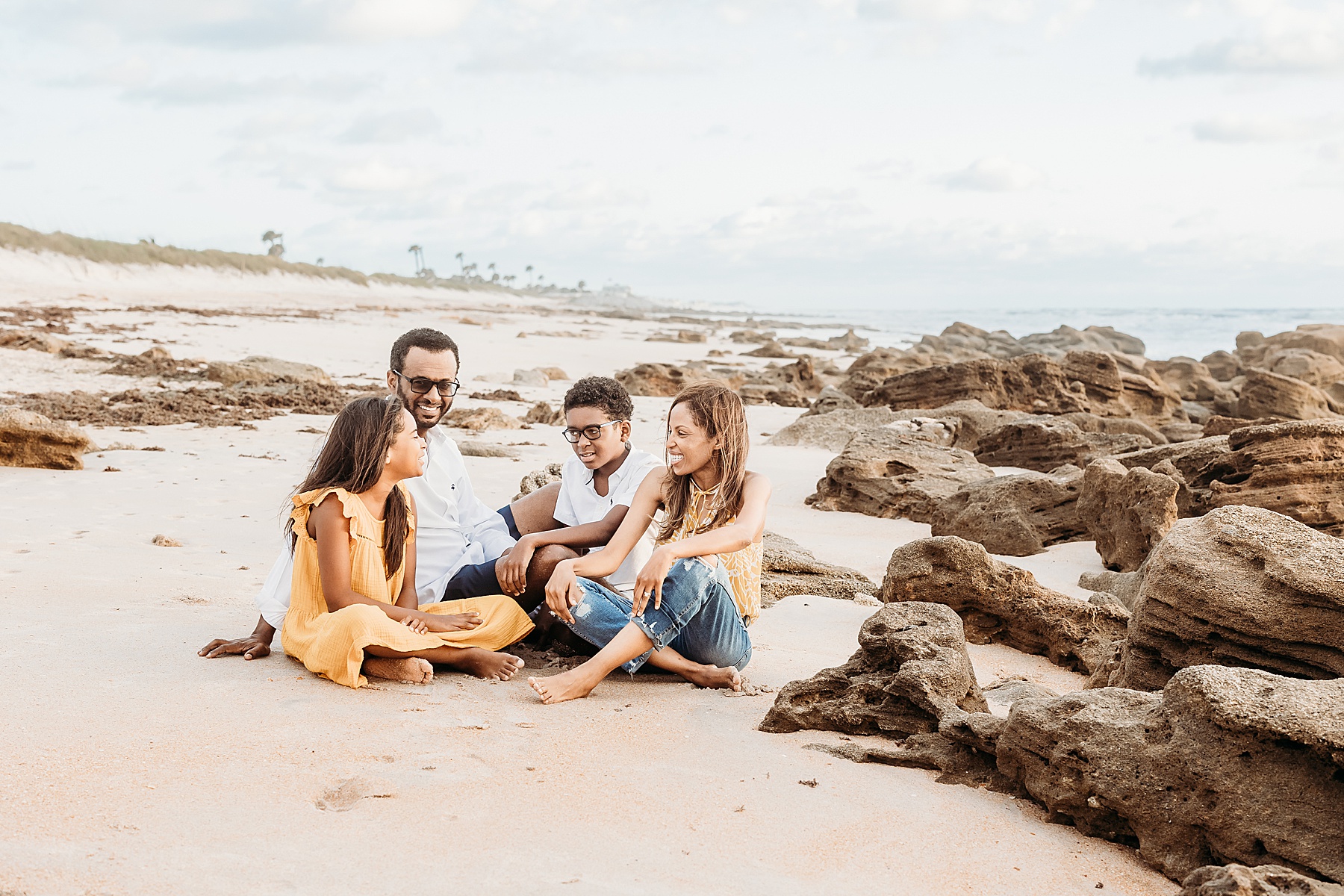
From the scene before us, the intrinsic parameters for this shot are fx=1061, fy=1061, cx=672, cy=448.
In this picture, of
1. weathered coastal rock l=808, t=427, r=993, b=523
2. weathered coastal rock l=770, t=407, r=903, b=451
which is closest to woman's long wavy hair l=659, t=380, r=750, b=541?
weathered coastal rock l=808, t=427, r=993, b=523

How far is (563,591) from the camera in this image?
3.95m

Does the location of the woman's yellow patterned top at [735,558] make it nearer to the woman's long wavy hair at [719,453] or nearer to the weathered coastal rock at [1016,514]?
the woman's long wavy hair at [719,453]

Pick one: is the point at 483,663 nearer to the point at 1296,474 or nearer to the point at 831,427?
the point at 1296,474

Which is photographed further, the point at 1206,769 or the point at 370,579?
the point at 370,579

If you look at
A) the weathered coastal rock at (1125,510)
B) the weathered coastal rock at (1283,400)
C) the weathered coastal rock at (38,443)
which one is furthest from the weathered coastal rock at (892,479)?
the weathered coastal rock at (1283,400)

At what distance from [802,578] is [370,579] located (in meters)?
2.86

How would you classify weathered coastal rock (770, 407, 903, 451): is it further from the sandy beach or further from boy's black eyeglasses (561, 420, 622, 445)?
boy's black eyeglasses (561, 420, 622, 445)

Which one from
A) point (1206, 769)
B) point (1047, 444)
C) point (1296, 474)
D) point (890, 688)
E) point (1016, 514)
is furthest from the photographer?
point (1047, 444)

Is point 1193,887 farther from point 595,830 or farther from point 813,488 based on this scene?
point 813,488

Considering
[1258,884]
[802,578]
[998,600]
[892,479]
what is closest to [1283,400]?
[892,479]

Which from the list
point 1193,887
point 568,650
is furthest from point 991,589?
point 1193,887

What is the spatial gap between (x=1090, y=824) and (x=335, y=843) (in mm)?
1930

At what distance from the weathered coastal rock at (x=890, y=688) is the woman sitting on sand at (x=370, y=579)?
3.86ft

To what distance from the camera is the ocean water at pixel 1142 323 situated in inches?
2029
